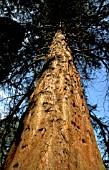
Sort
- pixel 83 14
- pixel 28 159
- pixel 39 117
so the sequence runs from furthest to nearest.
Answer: pixel 83 14
pixel 39 117
pixel 28 159

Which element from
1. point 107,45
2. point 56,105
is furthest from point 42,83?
point 107,45

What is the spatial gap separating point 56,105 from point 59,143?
50cm

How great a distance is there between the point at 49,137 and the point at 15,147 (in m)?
0.28

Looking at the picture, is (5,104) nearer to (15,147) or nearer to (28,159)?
(15,147)

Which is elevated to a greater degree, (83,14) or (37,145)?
(83,14)

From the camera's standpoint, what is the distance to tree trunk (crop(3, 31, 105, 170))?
4.07 feet

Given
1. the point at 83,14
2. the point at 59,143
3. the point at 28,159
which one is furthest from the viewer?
the point at 83,14

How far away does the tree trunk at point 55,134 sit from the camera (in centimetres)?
124

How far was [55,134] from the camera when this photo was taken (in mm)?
1443

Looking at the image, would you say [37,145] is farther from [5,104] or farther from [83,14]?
[83,14]

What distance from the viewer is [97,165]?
1359mm

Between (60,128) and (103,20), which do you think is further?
(103,20)

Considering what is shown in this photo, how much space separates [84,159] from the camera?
133 centimetres

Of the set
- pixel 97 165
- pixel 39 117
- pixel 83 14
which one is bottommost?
pixel 97 165
